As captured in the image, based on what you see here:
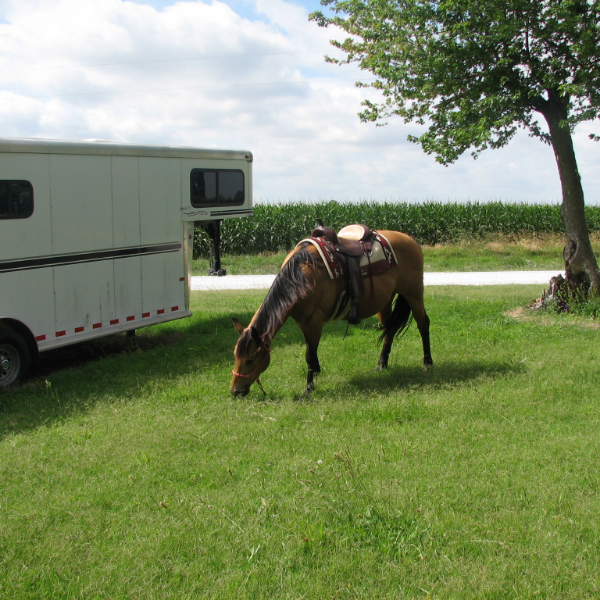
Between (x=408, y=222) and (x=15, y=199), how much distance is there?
20937mm

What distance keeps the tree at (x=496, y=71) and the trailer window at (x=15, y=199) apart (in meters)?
7.18

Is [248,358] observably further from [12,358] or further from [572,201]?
[572,201]

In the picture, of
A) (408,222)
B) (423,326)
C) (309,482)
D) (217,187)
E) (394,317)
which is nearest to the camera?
(309,482)

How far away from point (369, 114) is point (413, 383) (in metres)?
7.21

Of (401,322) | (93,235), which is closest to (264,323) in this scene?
(401,322)

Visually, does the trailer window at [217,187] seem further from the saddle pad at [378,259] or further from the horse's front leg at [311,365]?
the horse's front leg at [311,365]

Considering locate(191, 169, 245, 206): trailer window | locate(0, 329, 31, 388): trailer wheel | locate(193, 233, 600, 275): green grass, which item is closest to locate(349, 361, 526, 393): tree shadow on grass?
locate(0, 329, 31, 388): trailer wheel

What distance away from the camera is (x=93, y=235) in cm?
873

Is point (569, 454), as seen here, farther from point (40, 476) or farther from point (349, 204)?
point (349, 204)

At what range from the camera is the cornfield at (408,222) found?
86.4 feet

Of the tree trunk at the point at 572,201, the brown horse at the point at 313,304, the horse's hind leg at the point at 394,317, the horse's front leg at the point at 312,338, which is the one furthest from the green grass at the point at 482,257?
the horse's front leg at the point at 312,338

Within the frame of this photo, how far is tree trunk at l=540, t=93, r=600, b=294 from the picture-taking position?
463 inches

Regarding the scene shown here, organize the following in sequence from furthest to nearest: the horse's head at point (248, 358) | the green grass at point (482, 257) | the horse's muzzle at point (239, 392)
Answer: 1. the green grass at point (482, 257)
2. the horse's muzzle at point (239, 392)
3. the horse's head at point (248, 358)

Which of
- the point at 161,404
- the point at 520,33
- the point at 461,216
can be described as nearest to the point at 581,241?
the point at 520,33
